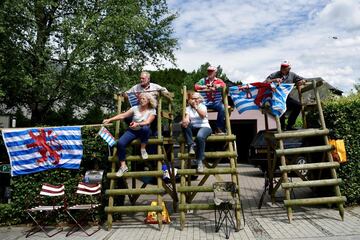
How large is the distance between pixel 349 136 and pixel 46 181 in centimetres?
687

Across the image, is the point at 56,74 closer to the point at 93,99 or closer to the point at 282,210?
the point at 93,99

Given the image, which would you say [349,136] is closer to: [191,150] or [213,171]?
[213,171]

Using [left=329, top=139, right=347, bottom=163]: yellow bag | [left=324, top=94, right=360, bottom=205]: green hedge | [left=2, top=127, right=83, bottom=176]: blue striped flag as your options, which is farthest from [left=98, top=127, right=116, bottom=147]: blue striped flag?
[left=324, top=94, right=360, bottom=205]: green hedge

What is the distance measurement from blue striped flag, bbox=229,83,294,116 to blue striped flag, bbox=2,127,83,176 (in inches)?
146

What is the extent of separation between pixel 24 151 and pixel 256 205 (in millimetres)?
5701

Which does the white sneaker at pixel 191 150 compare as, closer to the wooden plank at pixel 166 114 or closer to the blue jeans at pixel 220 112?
the blue jeans at pixel 220 112

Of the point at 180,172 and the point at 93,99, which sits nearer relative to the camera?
the point at 180,172

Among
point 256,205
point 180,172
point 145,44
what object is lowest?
point 256,205

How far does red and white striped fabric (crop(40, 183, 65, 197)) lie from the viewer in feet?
24.9

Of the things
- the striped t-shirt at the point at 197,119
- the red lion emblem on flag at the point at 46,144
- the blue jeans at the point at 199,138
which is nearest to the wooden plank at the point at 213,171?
the blue jeans at the point at 199,138

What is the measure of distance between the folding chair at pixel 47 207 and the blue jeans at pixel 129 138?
154 centimetres

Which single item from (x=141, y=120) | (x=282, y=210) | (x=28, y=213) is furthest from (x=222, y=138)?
(x=28, y=213)

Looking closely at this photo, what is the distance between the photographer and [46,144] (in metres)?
8.09

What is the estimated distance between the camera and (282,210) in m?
8.38
